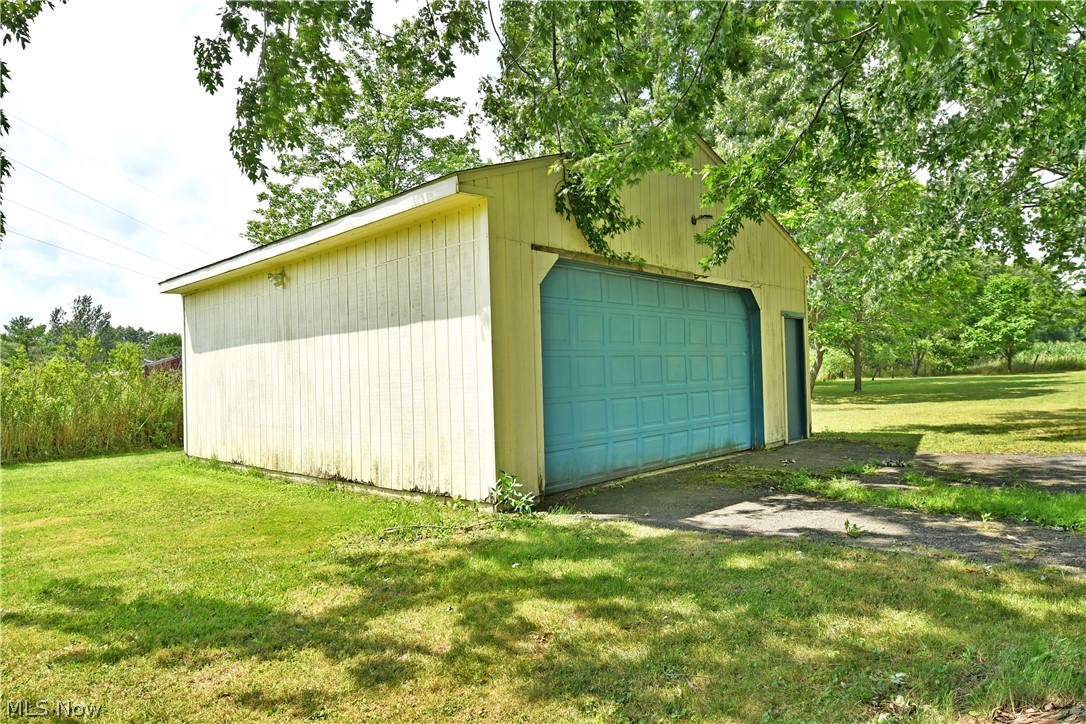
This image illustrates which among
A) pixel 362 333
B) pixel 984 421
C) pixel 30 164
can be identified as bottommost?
pixel 984 421

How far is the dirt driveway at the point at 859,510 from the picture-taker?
158 inches

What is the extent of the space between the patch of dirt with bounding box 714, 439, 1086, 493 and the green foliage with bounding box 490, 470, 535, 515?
3.48m

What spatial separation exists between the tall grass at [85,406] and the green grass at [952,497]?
10687 millimetres

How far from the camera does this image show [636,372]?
697 centimetres

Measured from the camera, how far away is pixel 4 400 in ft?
31.8

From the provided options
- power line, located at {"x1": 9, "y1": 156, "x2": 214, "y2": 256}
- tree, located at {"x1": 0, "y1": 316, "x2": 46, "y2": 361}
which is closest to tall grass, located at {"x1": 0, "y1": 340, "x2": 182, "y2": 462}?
power line, located at {"x1": 9, "y1": 156, "x2": 214, "y2": 256}

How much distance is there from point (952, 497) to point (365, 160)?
1961 cm

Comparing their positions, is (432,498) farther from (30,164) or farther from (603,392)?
(30,164)

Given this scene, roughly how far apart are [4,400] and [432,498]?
8.87 meters

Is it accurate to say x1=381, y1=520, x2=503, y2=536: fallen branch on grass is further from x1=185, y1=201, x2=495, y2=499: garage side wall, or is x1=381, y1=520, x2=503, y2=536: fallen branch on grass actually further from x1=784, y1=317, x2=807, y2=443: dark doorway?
x1=784, y1=317, x2=807, y2=443: dark doorway

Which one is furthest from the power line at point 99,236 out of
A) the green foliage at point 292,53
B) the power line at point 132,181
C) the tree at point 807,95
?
the tree at point 807,95

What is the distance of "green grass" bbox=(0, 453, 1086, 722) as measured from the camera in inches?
86.1

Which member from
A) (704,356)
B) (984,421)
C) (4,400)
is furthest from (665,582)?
(984,421)

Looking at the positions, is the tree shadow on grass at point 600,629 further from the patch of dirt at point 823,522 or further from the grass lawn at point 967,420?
the grass lawn at point 967,420
